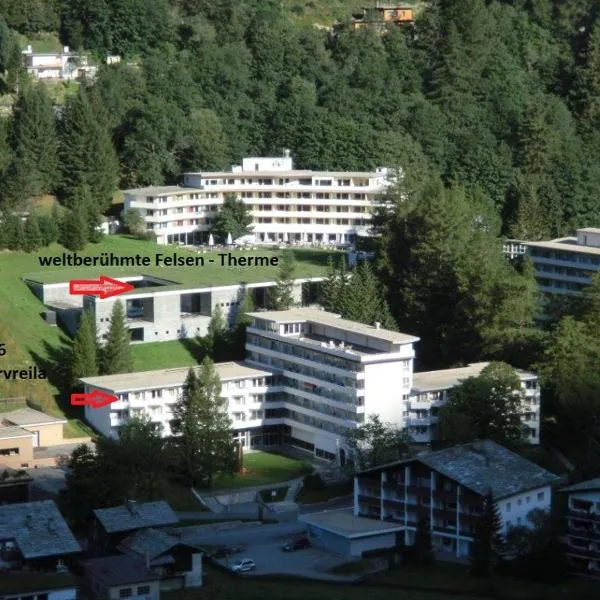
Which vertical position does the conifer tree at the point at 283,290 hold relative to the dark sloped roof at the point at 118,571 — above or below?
above

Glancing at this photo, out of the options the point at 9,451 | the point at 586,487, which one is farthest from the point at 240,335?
the point at 586,487

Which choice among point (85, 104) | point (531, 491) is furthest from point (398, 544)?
point (85, 104)

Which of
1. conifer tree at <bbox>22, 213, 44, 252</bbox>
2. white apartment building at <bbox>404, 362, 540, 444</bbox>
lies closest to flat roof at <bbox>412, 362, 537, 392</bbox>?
white apartment building at <bbox>404, 362, 540, 444</bbox>

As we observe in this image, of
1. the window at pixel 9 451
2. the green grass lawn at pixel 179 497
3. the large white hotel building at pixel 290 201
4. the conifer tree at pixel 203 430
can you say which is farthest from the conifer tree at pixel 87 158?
the green grass lawn at pixel 179 497

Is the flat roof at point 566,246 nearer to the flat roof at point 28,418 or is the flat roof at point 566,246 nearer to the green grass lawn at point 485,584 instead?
the flat roof at point 28,418

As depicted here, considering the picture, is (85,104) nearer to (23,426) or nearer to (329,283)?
(329,283)

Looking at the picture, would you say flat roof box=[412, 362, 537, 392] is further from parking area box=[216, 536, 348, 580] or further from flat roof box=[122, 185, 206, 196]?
flat roof box=[122, 185, 206, 196]
